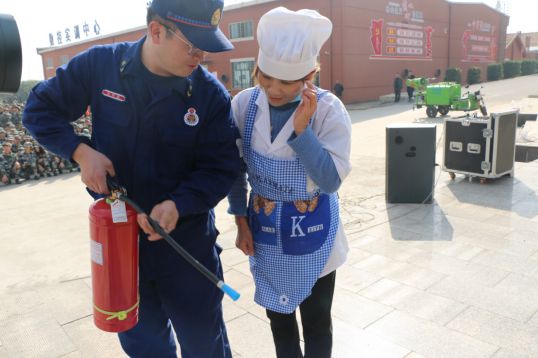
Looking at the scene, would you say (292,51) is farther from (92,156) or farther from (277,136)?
(92,156)

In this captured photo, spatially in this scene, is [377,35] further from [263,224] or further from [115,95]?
[115,95]

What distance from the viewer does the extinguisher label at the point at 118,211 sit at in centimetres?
157

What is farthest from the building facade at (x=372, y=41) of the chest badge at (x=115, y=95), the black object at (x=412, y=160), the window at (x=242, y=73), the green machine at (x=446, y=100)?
the chest badge at (x=115, y=95)

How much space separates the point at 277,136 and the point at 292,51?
1.04 feet

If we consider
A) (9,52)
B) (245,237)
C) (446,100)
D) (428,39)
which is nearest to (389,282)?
(245,237)

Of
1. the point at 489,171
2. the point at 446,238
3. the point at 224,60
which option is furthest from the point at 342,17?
the point at 446,238

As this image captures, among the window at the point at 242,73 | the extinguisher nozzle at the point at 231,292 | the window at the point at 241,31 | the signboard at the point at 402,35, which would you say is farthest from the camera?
the window at the point at 242,73

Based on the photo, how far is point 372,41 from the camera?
23328 millimetres

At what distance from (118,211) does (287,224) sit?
0.63 meters

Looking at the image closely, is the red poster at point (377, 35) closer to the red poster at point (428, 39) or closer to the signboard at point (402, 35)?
the signboard at point (402, 35)

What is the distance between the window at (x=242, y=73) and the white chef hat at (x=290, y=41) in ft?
73.6

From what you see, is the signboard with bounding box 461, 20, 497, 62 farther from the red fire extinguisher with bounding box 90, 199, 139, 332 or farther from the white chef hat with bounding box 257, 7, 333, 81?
the red fire extinguisher with bounding box 90, 199, 139, 332

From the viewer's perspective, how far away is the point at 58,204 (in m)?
6.64

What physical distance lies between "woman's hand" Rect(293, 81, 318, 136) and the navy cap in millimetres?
335
